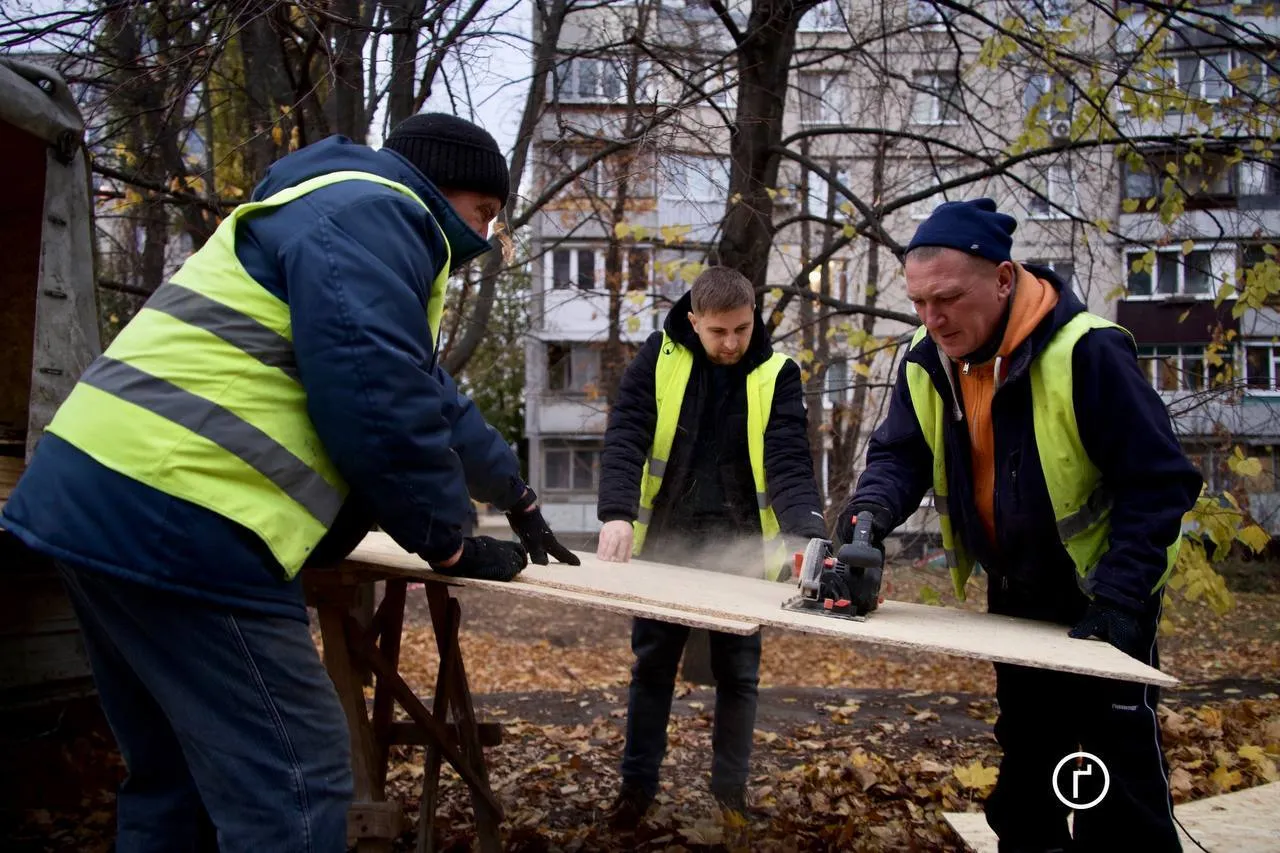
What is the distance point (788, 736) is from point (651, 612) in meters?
3.49

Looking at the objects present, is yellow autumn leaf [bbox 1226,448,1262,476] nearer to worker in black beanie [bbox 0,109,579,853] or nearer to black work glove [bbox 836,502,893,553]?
black work glove [bbox 836,502,893,553]

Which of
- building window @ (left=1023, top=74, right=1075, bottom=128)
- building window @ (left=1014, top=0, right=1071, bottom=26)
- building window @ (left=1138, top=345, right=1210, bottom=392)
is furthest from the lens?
building window @ (left=1014, top=0, right=1071, bottom=26)

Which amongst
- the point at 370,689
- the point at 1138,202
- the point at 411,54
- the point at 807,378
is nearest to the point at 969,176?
the point at 1138,202

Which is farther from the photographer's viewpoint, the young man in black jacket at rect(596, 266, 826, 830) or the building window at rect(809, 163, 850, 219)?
the building window at rect(809, 163, 850, 219)

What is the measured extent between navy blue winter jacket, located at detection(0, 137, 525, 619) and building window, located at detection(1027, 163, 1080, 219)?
238 inches

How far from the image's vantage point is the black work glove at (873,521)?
3129 mm

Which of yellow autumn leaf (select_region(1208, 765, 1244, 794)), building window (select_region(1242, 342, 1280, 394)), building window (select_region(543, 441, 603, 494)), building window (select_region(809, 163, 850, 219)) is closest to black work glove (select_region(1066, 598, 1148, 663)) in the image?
yellow autumn leaf (select_region(1208, 765, 1244, 794))

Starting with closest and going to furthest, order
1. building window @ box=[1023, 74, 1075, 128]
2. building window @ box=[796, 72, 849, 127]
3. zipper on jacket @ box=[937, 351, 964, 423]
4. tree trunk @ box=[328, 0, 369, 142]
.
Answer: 1. zipper on jacket @ box=[937, 351, 964, 423]
2. tree trunk @ box=[328, 0, 369, 142]
3. building window @ box=[1023, 74, 1075, 128]
4. building window @ box=[796, 72, 849, 127]

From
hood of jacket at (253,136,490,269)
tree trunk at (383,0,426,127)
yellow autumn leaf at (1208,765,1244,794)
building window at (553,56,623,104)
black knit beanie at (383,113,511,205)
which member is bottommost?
yellow autumn leaf at (1208,765,1244,794)

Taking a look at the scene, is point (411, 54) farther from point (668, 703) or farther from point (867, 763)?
point (867, 763)

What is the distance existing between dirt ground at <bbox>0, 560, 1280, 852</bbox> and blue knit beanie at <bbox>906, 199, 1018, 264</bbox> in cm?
212

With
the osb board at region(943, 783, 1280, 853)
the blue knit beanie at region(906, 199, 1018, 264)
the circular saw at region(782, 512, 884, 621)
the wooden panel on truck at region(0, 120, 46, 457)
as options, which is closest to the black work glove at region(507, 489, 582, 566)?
the circular saw at region(782, 512, 884, 621)

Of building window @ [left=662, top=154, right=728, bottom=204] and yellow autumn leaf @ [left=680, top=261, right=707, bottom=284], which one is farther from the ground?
building window @ [left=662, top=154, right=728, bottom=204]

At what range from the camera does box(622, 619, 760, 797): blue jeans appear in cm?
407
